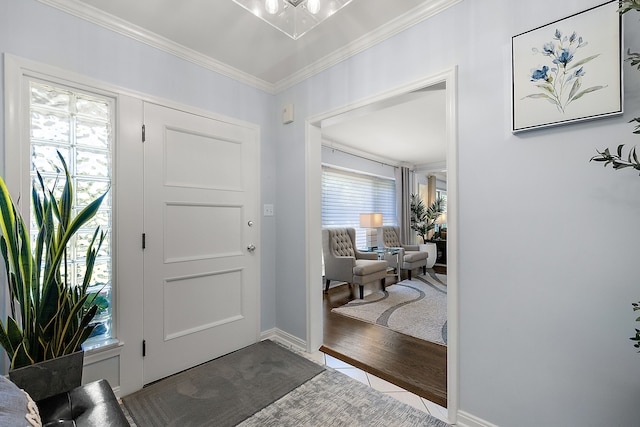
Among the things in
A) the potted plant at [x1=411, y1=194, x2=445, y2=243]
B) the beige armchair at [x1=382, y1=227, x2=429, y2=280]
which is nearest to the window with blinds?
the beige armchair at [x1=382, y1=227, x2=429, y2=280]

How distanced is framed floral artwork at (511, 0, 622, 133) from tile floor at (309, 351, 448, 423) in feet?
5.48

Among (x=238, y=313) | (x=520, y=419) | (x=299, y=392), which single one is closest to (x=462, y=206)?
(x=520, y=419)

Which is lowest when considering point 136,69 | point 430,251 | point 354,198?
point 430,251

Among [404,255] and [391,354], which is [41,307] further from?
[404,255]

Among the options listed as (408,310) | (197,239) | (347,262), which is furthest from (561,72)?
(347,262)

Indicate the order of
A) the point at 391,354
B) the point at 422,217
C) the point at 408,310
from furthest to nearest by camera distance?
the point at 422,217 → the point at 408,310 → the point at 391,354

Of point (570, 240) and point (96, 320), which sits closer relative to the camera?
point (570, 240)

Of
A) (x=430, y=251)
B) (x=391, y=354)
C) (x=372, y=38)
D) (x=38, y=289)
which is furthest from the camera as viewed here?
(x=430, y=251)

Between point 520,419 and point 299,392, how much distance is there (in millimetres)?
1249

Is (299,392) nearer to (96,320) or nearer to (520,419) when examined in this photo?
(520,419)

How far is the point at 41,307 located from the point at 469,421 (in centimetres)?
227

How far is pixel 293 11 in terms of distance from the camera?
1.67m

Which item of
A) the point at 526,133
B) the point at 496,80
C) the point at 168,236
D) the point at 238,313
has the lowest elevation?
the point at 238,313

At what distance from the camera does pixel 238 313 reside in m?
2.48
